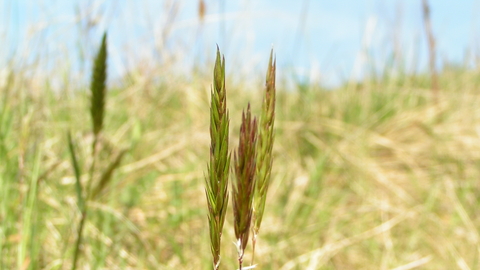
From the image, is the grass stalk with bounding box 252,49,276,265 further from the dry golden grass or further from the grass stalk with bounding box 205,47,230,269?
the dry golden grass

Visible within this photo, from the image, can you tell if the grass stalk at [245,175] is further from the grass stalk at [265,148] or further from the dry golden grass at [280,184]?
the dry golden grass at [280,184]

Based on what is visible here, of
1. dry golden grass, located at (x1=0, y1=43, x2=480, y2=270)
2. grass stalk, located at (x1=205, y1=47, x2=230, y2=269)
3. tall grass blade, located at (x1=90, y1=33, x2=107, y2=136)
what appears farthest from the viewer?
dry golden grass, located at (x1=0, y1=43, x2=480, y2=270)

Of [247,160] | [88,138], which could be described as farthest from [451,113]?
[247,160]

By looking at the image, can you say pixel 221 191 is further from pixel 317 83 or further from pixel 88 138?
pixel 317 83

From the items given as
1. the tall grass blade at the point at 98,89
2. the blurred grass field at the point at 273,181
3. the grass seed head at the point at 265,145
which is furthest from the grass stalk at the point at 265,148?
the blurred grass field at the point at 273,181

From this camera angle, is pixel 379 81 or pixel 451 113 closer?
pixel 451 113

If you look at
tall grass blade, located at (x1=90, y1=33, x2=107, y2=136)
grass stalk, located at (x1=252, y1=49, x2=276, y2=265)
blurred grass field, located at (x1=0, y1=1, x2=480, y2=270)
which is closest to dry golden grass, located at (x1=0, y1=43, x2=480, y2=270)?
blurred grass field, located at (x1=0, y1=1, x2=480, y2=270)

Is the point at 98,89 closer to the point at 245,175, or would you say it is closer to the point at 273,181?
the point at 245,175
